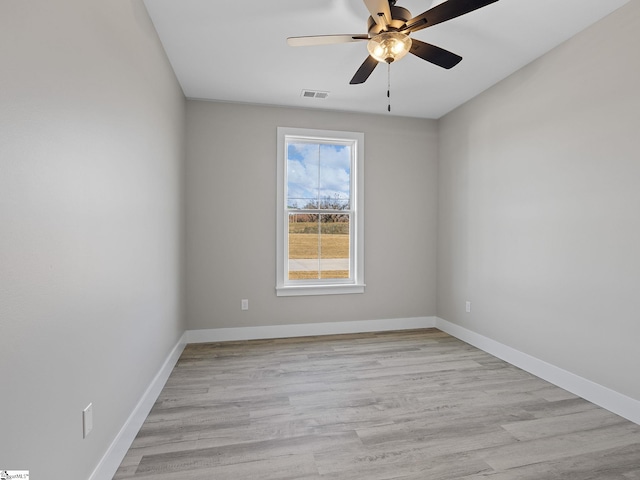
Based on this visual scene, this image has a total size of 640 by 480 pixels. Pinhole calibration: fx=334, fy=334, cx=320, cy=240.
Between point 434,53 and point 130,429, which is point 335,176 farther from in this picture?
point 130,429

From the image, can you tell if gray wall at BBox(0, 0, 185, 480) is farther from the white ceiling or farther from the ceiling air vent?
the ceiling air vent

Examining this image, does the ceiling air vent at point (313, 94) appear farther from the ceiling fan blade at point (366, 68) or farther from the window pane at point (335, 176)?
the ceiling fan blade at point (366, 68)

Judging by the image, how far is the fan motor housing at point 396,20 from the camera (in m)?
1.89

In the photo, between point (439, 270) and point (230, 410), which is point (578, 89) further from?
point (230, 410)

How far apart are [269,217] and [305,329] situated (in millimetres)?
1427

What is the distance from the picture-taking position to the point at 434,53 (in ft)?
7.13

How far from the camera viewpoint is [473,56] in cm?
289

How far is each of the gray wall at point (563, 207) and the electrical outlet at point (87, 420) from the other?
10.5 feet

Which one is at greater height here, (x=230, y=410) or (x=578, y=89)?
(x=578, y=89)

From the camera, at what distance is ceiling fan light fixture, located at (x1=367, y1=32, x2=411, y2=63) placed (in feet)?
6.51

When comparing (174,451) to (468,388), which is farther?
(468,388)

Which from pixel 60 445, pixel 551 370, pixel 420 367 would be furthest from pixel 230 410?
pixel 551 370

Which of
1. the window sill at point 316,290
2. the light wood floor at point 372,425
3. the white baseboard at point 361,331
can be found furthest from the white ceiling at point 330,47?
the light wood floor at point 372,425

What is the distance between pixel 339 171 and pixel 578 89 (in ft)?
7.99
